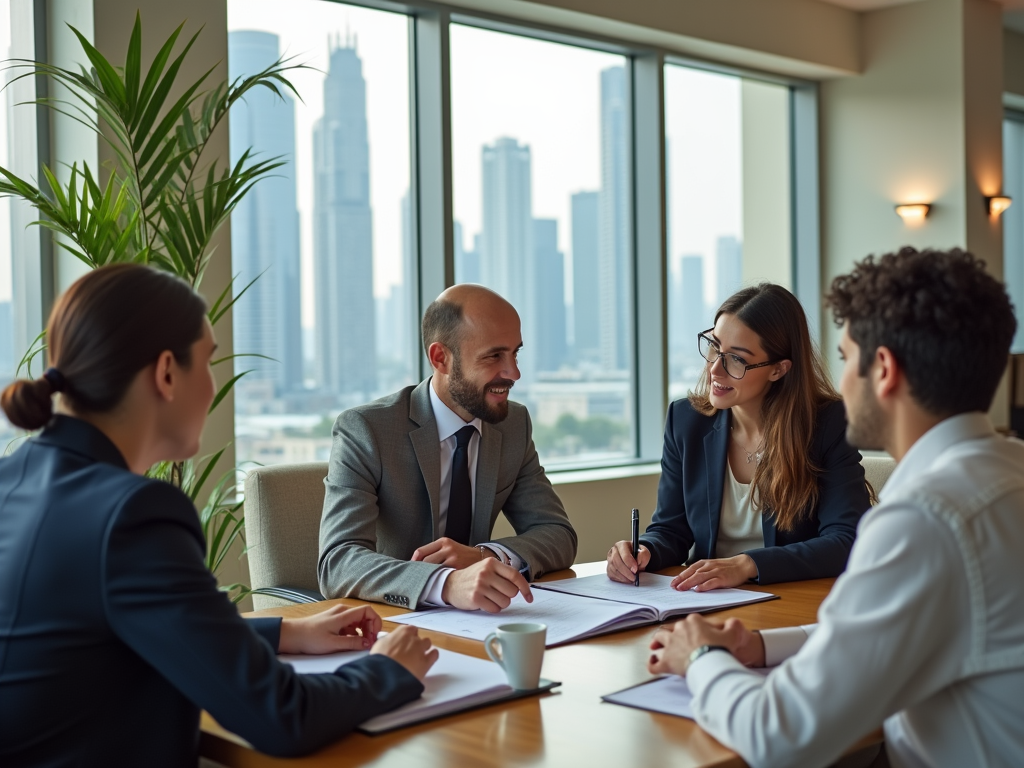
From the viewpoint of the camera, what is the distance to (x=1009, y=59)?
7332 mm

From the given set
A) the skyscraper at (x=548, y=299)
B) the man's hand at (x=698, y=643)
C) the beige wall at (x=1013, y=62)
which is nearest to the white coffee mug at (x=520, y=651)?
the man's hand at (x=698, y=643)

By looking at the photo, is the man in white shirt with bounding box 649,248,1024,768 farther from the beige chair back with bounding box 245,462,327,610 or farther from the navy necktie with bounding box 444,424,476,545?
the beige chair back with bounding box 245,462,327,610

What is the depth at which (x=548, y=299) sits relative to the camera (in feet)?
17.7

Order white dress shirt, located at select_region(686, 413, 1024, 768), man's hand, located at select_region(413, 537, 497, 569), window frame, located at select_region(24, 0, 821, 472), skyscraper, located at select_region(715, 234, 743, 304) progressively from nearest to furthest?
white dress shirt, located at select_region(686, 413, 1024, 768)
man's hand, located at select_region(413, 537, 497, 569)
window frame, located at select_region(24, 0, 821, 472)
skyscraper, located at select_region(715, 234, 743, 304)

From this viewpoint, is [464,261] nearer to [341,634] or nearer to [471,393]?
[471,393]

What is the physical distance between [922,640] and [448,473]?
152 cm

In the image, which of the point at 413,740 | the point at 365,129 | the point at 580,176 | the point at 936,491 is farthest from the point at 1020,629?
the point at 580,176

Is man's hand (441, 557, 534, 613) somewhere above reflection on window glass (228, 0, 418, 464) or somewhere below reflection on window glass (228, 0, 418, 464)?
below

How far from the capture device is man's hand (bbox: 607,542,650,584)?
2.31 meters

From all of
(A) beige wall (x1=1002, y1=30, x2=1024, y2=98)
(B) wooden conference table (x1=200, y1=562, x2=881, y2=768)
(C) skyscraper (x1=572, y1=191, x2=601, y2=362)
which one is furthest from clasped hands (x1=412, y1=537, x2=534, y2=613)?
→ (A) beige wall (x1=1002, y1=30, x2=1024, y2=98)

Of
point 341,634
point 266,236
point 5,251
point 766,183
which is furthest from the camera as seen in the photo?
point 766,183

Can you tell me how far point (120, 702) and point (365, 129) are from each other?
3.70 metres

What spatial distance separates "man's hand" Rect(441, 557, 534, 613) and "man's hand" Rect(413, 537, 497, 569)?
0.48ft

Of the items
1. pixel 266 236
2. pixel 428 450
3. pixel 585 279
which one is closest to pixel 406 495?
pixel 428 450
